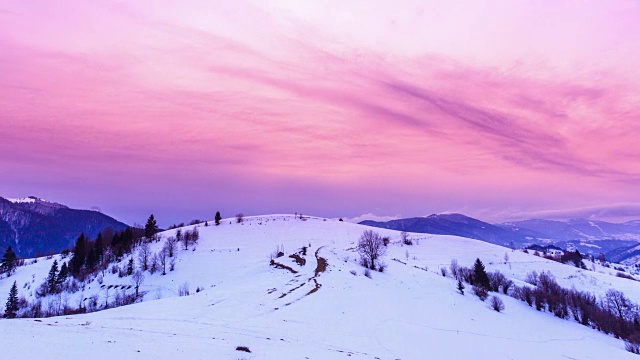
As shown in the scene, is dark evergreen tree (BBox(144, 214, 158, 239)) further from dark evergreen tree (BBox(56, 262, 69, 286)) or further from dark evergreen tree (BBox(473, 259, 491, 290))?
dark evergreen tree (BBox(473, 259, 491, 290))

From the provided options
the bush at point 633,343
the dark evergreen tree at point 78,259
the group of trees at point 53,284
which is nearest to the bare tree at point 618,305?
the bush at point 633,343

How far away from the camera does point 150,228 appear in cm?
13988

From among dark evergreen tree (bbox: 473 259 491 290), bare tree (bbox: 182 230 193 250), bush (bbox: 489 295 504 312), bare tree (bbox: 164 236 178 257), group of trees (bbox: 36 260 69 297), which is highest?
bare tree (bbox: 182 230 193 250)

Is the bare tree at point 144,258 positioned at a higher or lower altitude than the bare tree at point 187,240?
lower

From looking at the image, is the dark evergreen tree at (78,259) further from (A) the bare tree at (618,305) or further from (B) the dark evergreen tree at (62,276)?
(A) the bare tree at (618,305)

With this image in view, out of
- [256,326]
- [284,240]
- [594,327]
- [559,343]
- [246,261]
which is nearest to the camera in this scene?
[256,326]

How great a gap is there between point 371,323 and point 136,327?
18487 mm

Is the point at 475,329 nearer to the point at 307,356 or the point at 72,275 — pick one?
the point at 307,356

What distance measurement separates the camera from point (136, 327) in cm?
1612

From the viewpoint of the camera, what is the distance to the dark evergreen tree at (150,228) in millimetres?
137925

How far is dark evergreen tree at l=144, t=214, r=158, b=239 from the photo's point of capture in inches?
5430

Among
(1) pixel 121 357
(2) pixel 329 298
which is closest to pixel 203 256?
(2) pixel 329 298

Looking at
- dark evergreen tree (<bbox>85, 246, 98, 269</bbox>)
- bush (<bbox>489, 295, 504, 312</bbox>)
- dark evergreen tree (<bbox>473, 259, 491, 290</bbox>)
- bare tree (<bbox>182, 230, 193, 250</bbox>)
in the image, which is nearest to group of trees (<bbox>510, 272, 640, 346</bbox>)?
dark evergreen tree (<bbox>473, 259, 491, 290</bbox>)

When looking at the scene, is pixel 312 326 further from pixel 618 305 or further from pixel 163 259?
pixel 618 305
